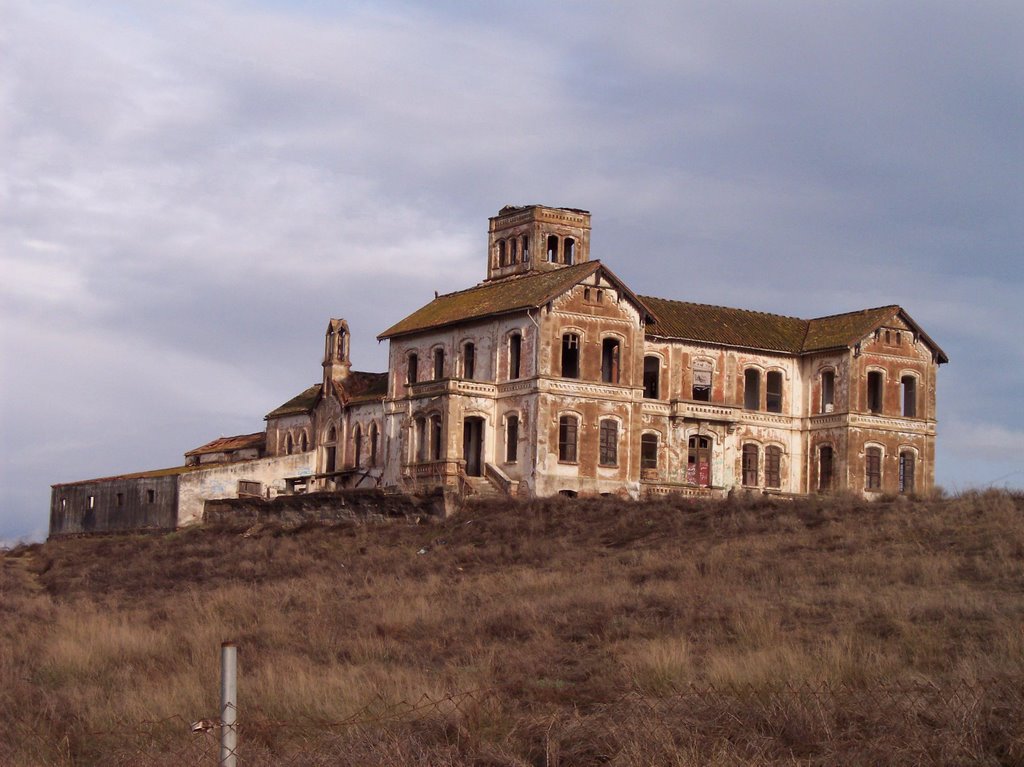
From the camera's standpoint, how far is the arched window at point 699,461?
52.2 meters

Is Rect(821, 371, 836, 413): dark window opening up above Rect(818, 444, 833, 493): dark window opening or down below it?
above

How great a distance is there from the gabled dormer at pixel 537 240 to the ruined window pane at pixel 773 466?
11887mm

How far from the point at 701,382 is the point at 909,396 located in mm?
8262

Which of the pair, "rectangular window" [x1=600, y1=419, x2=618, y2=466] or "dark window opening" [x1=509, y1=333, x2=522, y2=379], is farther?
"dark window opening" [x1=509, y1=333, x2=522, y2=379]

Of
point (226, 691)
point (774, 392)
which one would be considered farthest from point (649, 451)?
point (226, 691)

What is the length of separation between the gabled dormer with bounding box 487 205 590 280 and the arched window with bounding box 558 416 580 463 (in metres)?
12.8

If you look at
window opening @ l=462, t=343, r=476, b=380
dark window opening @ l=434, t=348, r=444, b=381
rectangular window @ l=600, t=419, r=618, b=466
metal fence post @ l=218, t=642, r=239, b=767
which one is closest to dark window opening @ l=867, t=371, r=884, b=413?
rectangular window @ l=600, t=419, r=618, b=466

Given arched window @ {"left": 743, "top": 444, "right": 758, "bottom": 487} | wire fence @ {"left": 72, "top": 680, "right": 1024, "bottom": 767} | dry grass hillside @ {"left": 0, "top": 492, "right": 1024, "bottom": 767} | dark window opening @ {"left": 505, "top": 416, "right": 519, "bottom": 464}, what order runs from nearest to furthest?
wire fence @ {"left": 72, "top": 680, "right": 1024, "bottom": 767} → dry grass hillside @ {"left": 0, "top": 492, "right": 1024, "bottom": 767} → dark window opening @ {"left": 505, "top": 416, "right": 519, "bottom": 464} → arched window @ {"left": 743, "top": 444, "right": 758, "bottom": 487}

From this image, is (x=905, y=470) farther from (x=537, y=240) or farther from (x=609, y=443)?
(x=537, y=240)

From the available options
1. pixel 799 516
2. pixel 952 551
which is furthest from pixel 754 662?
pixel 799 516

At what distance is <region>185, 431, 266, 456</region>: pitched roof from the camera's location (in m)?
67.2

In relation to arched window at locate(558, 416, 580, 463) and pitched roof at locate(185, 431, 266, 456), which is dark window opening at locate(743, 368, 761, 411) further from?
pitched roof at locate(185, 431, 266, 456)

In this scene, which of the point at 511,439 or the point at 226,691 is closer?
the point at 226,691

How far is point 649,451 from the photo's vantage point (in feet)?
170
